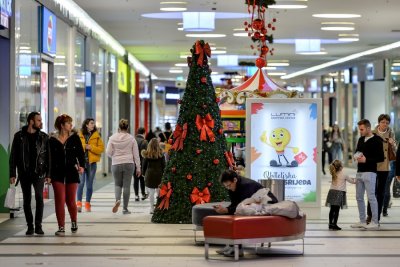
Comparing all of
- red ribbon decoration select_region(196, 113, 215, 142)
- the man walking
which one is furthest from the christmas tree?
the man walking

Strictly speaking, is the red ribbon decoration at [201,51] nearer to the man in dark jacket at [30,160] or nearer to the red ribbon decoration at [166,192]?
the red ribbon decoration at [166,192]

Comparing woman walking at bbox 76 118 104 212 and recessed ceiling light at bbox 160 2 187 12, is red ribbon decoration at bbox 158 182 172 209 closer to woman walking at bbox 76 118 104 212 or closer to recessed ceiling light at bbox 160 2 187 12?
woman walking at bbox 76 118 104 212

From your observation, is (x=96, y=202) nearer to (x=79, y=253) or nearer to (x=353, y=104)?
(x=79, y=253)

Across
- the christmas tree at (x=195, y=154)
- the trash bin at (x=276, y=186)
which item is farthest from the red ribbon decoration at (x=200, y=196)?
the trash bin at (x=276, y=186)

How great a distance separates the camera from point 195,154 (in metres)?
14.7

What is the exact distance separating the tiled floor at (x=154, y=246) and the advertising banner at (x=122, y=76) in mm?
18301

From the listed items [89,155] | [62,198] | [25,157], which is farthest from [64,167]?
[89,155]

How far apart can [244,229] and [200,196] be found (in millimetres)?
3887

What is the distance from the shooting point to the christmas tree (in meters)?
14.7

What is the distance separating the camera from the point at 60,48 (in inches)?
834

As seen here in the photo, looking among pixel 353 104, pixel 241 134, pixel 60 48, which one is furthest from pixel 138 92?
pixel 241 134

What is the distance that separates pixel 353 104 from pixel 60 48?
23001mm

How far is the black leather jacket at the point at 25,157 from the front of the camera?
13203 mm

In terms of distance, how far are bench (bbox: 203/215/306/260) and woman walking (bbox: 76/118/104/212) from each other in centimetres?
684
